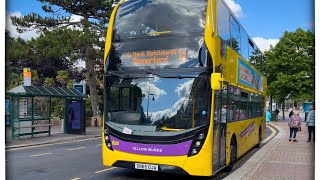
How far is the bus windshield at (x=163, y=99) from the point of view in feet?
24.4

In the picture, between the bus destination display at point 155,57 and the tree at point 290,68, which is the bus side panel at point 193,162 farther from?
the tree at point 290,68

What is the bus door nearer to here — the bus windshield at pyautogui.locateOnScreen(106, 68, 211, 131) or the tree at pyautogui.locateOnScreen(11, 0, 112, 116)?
the bus windshield at pyautogui.locateOnScreen(106, 68, 211, 131)

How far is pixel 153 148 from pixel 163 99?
102 centimetres

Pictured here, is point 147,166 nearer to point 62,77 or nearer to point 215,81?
point 215,81

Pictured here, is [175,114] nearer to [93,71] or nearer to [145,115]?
[145,115]

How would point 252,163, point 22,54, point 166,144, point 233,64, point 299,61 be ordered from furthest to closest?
1. point 299,61
2. point 22,54
3. point 252,163
4. point 233,64
5. point 166,144

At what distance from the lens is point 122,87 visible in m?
8.02

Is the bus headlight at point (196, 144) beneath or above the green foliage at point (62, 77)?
beneath

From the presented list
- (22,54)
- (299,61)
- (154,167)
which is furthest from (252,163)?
(299,61)

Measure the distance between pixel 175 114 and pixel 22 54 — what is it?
20.7 m

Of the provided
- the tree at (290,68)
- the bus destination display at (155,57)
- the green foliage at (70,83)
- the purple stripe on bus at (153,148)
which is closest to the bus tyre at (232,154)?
the purple stripe on bus at (153,148)

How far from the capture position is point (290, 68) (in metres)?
43.4

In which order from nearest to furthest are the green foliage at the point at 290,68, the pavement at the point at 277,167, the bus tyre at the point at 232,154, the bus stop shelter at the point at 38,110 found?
the pavement at the point at 277,167 → the bus tyre at the point at 232,154 → the bus stop shelter at the point at 38,110 → the green foliage at the point at 290,68

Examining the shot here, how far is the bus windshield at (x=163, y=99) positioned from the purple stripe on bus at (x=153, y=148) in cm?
36
